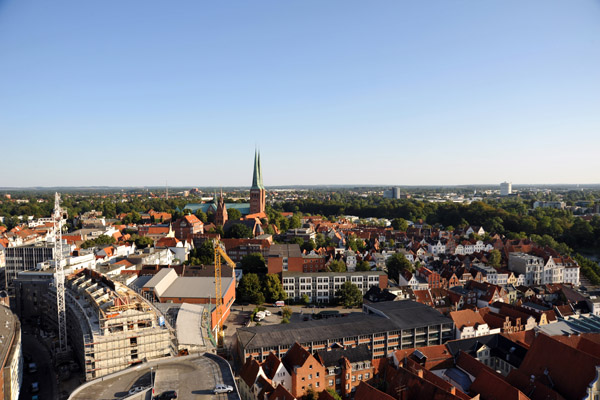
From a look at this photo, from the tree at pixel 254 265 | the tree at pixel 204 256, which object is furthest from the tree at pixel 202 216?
the tree at pixel 254 265

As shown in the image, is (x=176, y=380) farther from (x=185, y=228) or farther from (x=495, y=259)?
(x=185, y=228)

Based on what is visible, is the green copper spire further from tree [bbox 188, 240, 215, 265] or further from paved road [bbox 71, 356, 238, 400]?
paved road [bbox 71, 356, 238, 400]

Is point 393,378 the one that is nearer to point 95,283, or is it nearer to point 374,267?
point 95,283

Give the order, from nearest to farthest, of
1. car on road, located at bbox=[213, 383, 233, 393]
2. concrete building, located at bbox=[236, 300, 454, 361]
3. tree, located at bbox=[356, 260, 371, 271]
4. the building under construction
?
car on road, located at bbox=[213, 383, 233, 393]
the building under construction
concrete building, located at bbox=[236, 300, 454, 361]
tree, located at bbox=[356, 260, 371, 271]

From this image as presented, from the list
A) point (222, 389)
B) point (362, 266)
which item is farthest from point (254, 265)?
point (222, 389)

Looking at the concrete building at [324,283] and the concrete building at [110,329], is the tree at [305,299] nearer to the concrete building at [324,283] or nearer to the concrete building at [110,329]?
the concrete building at [324,283]

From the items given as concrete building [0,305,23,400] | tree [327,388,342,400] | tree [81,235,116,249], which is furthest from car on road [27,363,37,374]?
tree [81,235,116,249]
